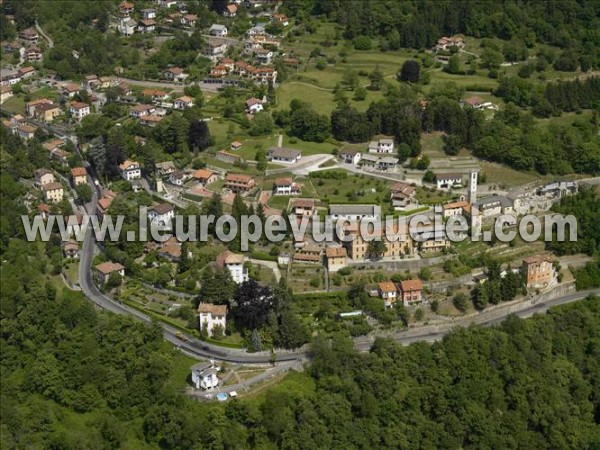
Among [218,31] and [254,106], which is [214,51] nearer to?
[218,31]

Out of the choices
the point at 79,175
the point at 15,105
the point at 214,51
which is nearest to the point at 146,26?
the point at 214,51

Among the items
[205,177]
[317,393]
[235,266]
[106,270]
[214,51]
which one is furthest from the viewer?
[214,51]

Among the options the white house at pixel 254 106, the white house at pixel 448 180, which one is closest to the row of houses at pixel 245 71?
the white house at pixel 254 106

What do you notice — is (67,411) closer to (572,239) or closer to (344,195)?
(344,195)

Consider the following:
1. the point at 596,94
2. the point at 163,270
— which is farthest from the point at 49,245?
the point at 596,94

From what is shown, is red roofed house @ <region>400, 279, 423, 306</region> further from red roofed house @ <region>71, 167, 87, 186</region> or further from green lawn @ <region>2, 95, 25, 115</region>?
green lawn @ <region>2, 95, 25, 115</region>

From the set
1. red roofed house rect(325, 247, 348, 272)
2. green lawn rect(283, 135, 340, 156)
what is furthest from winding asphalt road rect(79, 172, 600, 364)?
green lawn rect(283, 135, 340, 156)

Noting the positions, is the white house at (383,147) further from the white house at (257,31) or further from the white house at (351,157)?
the white house at (257,31)
